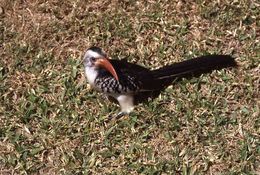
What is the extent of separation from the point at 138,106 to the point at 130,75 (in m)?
0.30

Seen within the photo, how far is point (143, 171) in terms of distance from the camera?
14.7 ft

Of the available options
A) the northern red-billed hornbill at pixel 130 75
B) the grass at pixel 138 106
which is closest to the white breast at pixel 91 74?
the northern red-billed hornbill at pixel 130 75

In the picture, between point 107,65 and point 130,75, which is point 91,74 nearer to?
point 107,65

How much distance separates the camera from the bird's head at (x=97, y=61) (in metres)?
4.65

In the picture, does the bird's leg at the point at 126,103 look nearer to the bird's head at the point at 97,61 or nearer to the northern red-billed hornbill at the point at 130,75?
the northern red-billed hornbill at the point at 130,75

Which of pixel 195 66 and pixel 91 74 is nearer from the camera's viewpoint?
pixel 91 74

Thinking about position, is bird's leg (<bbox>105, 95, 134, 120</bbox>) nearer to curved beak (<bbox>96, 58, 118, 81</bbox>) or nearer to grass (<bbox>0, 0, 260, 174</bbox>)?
grass (<bbox>0, 0, 260, 174</bbox>)

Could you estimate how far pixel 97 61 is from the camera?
472 cm

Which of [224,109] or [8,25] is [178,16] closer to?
[224,109]

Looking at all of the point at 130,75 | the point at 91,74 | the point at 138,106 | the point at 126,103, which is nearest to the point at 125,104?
the point at 126,103

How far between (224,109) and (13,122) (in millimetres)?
1763

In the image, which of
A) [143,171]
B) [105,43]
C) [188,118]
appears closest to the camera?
[143,171]

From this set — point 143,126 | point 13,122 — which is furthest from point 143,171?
point 13,122

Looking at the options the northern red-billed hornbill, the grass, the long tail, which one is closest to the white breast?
the northern red-billed hornbill
